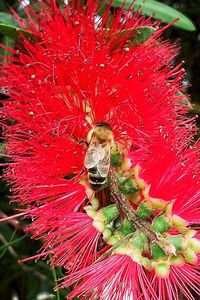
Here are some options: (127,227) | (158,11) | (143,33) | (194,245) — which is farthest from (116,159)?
(158,11)

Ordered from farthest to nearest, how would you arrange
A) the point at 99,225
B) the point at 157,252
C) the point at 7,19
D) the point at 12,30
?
the point at 7,19 → the point at 12,30 → the point at 99,225 → the point at 157,252

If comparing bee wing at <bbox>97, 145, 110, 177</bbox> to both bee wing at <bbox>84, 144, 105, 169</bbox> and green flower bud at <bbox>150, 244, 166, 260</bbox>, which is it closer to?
bee wing at <bbox>84, 144, 105, 169</bbox>

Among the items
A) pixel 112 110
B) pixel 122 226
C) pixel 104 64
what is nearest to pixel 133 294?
pixel 122 226

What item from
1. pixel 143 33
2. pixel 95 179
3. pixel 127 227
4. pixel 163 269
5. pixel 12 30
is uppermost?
pixel 12 30

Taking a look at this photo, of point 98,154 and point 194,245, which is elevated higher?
point 98,154

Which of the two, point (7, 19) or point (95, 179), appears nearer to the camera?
point (95, 179)

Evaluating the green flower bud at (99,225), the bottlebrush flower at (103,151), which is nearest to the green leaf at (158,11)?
the bottlebrush flower at (103,151)

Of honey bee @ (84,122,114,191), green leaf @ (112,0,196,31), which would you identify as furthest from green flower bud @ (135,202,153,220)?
green leaf @ (112,0,196,31)

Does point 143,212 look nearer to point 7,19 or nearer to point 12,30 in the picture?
point 12,30
